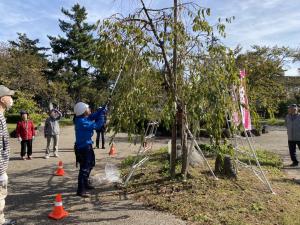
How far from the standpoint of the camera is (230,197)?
651 cm

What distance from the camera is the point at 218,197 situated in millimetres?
6488

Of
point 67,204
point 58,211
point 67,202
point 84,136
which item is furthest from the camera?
point 84,136

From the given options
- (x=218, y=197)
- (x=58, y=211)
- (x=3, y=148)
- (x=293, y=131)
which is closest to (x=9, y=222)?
(x=58, y=211)

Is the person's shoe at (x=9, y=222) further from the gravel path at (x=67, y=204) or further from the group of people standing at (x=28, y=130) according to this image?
the group of people standing at (x=28, y=130)

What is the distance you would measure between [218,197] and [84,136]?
2.74 metres

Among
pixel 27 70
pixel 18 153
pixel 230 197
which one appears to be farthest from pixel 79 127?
pixel 27 70

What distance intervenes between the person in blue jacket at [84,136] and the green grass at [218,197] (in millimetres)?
991

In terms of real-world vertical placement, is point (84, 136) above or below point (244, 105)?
below

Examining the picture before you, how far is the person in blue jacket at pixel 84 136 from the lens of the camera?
22.4 feet

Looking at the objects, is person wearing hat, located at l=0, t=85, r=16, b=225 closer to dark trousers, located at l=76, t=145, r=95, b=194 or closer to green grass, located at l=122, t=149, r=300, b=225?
dark trousers, located at l=76, t=145, r=95, b=194

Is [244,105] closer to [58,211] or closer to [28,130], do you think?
→ [58,211]

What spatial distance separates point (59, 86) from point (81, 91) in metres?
5.42

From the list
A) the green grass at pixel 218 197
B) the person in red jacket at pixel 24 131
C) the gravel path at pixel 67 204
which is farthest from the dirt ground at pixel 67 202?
Result: the person in red jacket at pixel 24 131

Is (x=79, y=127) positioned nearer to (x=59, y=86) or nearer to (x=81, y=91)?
(x=59, y=86)
